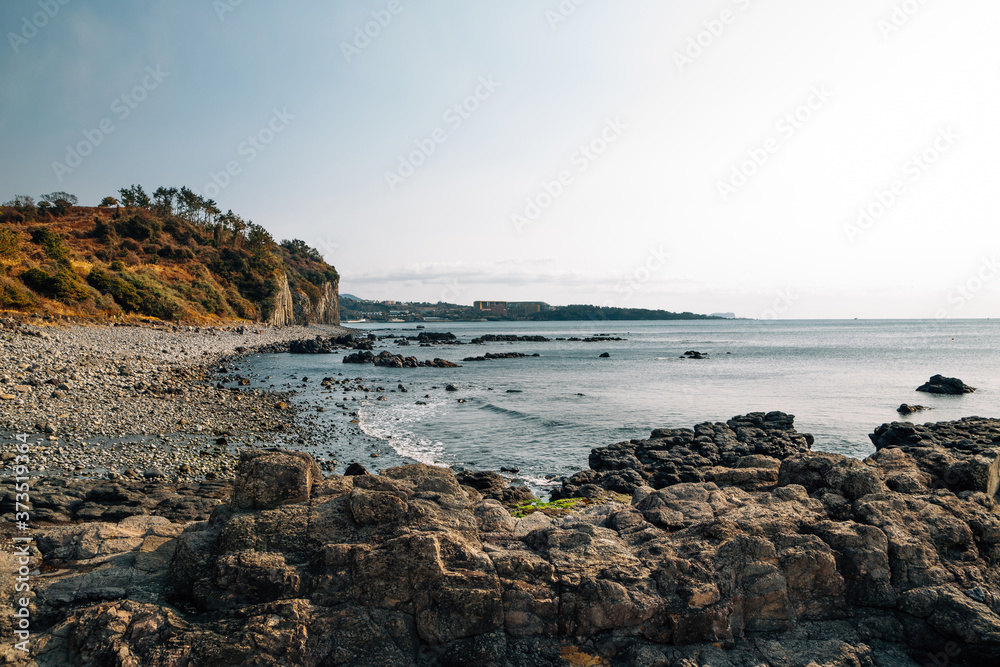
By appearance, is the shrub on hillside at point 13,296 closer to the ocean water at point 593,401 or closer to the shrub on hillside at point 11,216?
the ocean water at point 593,401

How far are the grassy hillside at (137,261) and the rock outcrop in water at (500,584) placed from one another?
47.3 m

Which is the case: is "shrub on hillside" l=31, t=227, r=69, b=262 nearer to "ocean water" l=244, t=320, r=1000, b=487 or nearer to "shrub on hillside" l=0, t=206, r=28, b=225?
"shrub on hillside" l=0, t=206, r=28, b=225

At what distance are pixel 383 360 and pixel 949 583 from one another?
175 ft

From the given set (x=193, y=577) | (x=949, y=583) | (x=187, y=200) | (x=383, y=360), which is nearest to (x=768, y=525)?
(x=949, y=583)

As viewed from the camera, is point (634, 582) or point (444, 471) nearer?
point (634, 582)

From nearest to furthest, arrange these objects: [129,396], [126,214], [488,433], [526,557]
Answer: [526,557]
[129,396]
[488,433]
[126,214]

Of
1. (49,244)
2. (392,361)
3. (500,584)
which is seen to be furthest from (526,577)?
(49,244)

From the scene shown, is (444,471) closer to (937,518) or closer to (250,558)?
(250,558)

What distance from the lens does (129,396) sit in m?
20.9

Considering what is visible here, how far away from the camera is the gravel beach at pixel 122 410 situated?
13.9 metres

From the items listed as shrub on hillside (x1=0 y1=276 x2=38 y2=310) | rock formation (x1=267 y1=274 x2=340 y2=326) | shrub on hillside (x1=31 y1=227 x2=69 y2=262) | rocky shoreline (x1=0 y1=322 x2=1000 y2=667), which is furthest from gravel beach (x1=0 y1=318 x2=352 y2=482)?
rock formation (x1=267 y1=274 x2=340 y2=326)

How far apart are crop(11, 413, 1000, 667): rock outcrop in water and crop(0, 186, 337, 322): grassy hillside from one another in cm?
4729

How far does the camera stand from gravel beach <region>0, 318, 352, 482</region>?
13938 millimetres

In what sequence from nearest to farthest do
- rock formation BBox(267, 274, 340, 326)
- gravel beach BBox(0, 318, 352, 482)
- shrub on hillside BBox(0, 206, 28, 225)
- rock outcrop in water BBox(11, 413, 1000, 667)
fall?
rock outcrop in water BBox(11, 413, 1000, 667) → gravel beach BBox(0, 318, 352, 482) → shrub on hillside BBox(0, 206, 28, 225) → rock formation BBox(267, 274, 340, 326)
